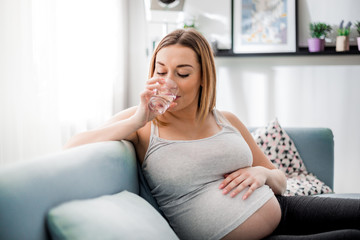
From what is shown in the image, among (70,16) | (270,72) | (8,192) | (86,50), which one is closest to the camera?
(8,192)

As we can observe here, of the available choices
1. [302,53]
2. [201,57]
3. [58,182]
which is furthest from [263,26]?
[58,182]

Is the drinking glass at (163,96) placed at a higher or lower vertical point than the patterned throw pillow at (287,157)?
higher

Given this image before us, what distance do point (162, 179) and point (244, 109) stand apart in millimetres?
2391

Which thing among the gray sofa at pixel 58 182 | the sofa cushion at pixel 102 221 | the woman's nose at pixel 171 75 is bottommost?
the sofa cushion at pixel 102 221

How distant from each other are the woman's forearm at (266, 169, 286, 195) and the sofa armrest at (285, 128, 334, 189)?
85 centimetres

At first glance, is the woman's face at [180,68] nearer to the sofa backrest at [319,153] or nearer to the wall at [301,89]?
the sofa backrest at [319,153]

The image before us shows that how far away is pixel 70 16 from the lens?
2.05 meters

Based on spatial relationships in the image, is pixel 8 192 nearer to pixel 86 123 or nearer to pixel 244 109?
pixel 86 123

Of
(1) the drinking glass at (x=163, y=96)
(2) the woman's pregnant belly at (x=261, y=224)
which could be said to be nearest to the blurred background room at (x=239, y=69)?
(1) the drinking glass at (x=163, y=96)

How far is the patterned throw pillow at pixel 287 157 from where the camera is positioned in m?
2.02

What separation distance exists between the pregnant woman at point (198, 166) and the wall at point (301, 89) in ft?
6.88

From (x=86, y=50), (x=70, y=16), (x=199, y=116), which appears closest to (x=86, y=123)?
(x=86, y=50)

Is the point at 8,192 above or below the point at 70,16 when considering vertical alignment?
below

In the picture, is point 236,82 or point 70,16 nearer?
point 70,16
